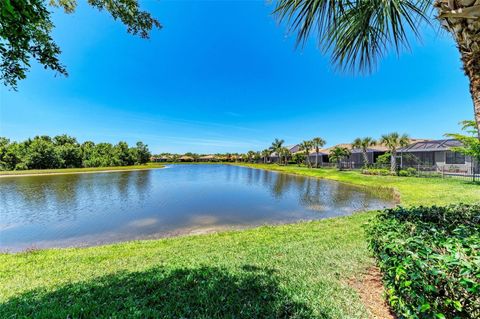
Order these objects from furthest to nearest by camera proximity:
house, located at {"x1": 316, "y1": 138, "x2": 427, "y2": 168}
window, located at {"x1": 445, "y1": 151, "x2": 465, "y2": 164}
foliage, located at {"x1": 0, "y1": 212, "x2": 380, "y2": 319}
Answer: house, located at {"x1": 316, "y1": 138, "x2": 427, "y2": 168}, window, located at {"x1": 445, "y1": 151, "x2": 465, "y2": 164}, foliage, located at {"x1": 0, "y1": 212, "x2": 380, "y2": 319}

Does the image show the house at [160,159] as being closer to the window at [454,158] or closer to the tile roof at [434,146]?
the tile roof at [434,146]

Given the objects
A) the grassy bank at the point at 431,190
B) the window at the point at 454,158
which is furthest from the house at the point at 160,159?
the window at the point at 454,158

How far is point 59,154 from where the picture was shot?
165 ft

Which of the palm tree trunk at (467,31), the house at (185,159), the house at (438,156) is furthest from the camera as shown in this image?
the house at (185,159)

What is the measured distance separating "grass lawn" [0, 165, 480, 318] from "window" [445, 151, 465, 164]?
26.4 meters

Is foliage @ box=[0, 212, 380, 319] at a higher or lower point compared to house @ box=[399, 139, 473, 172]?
lower

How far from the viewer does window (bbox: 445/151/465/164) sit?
22594 millimetres

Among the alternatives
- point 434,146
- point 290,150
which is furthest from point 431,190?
Result: point 290,150

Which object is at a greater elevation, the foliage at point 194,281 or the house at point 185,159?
the house at point 185,159

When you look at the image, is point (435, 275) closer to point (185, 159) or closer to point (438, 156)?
point (438, 156)

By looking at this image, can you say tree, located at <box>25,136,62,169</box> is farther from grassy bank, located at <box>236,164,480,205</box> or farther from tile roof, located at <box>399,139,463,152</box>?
tile roof, located at <box>399,139,463,152</box>

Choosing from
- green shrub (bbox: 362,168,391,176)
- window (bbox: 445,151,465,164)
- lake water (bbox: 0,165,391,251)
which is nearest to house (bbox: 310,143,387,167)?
green shrub (bbox: 362,168,391,176)

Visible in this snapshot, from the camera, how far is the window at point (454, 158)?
22.6 m

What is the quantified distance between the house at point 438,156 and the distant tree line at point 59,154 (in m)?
67.3
